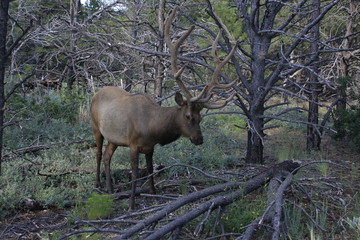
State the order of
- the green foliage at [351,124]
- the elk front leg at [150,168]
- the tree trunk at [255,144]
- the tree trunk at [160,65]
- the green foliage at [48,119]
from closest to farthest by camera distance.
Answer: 1. the elk front leg at [150,168]
2. the tree trunk at [255,144]
3. the green foliage at [351,124]
4. the green foliage at [48,119]
5. the tree trunk at [160,65]

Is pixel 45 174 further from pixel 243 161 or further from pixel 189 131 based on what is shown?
pixel 243 161

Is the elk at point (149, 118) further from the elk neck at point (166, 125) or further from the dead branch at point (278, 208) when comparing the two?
the dead branch at point (278, 208)

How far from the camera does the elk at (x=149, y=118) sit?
5523 mm

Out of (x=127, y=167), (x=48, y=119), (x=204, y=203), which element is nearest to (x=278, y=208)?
(x=204, y=203)

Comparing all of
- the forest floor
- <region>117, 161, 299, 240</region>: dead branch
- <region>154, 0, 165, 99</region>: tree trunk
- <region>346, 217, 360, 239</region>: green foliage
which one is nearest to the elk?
the forest floor

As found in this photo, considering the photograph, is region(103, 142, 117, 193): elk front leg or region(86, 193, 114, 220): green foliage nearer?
region(86, 193, 114, 220): green foliage

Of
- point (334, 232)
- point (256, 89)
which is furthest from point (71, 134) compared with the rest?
point (334, 232)

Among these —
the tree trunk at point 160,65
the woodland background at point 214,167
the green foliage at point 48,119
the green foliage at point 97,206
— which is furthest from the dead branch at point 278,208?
the tree trunk at point 160,65

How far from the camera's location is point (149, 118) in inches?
234

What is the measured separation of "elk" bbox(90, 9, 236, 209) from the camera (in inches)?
217

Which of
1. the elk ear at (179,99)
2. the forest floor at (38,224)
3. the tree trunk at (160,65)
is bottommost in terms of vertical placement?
the forest floor at (38,224)

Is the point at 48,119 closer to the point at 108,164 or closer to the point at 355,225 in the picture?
the point at 108,164

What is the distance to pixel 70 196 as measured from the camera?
5.86 m

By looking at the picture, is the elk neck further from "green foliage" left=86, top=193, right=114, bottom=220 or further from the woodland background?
"green foliage" left=86, top=193, right=114, bottom=220
